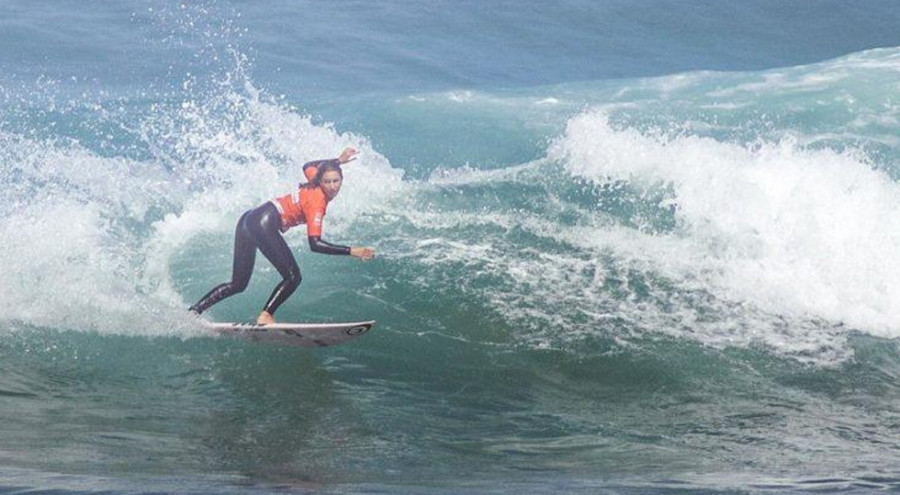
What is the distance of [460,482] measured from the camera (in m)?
6.50

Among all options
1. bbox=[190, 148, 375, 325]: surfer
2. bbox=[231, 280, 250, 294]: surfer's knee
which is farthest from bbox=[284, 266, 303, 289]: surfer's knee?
bbox=[231, 280, 250, 294]: surfer's knee

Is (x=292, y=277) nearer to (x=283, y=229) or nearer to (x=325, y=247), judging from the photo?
(x=283, y=229)

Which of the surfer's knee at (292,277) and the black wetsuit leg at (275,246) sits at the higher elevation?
the black wetsuit leg at (275,246)

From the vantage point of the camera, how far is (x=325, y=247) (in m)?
9.43

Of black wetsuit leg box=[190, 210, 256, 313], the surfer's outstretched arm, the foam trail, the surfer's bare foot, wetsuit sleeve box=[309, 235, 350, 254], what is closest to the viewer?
the surfer's outstretched arm

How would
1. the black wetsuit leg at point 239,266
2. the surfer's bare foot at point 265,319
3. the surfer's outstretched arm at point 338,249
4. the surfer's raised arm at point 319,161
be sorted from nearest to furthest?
the surfer's outstretched arm at point 338,249, the surfer's raised arm at point 319,161, the surfer's bare foot at point 265,319, the black wetsuit leg at point 239,266

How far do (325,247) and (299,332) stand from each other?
80 centimetres

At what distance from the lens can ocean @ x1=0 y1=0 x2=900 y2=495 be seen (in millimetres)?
7438

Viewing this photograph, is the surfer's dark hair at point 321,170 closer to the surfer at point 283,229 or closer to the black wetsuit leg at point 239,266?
the surfer at point 283,229

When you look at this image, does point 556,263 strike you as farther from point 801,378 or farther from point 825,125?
point 825,125

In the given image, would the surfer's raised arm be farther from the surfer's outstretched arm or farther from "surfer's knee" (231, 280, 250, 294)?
"surfer's knee" (231, 280, 250, 294)

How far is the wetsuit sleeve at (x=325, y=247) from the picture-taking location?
932cm

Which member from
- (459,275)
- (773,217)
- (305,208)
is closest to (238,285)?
(305,208)

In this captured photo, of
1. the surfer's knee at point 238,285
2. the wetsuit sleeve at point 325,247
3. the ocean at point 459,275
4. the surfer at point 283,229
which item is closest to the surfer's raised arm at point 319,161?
the surfer at point 283,229
